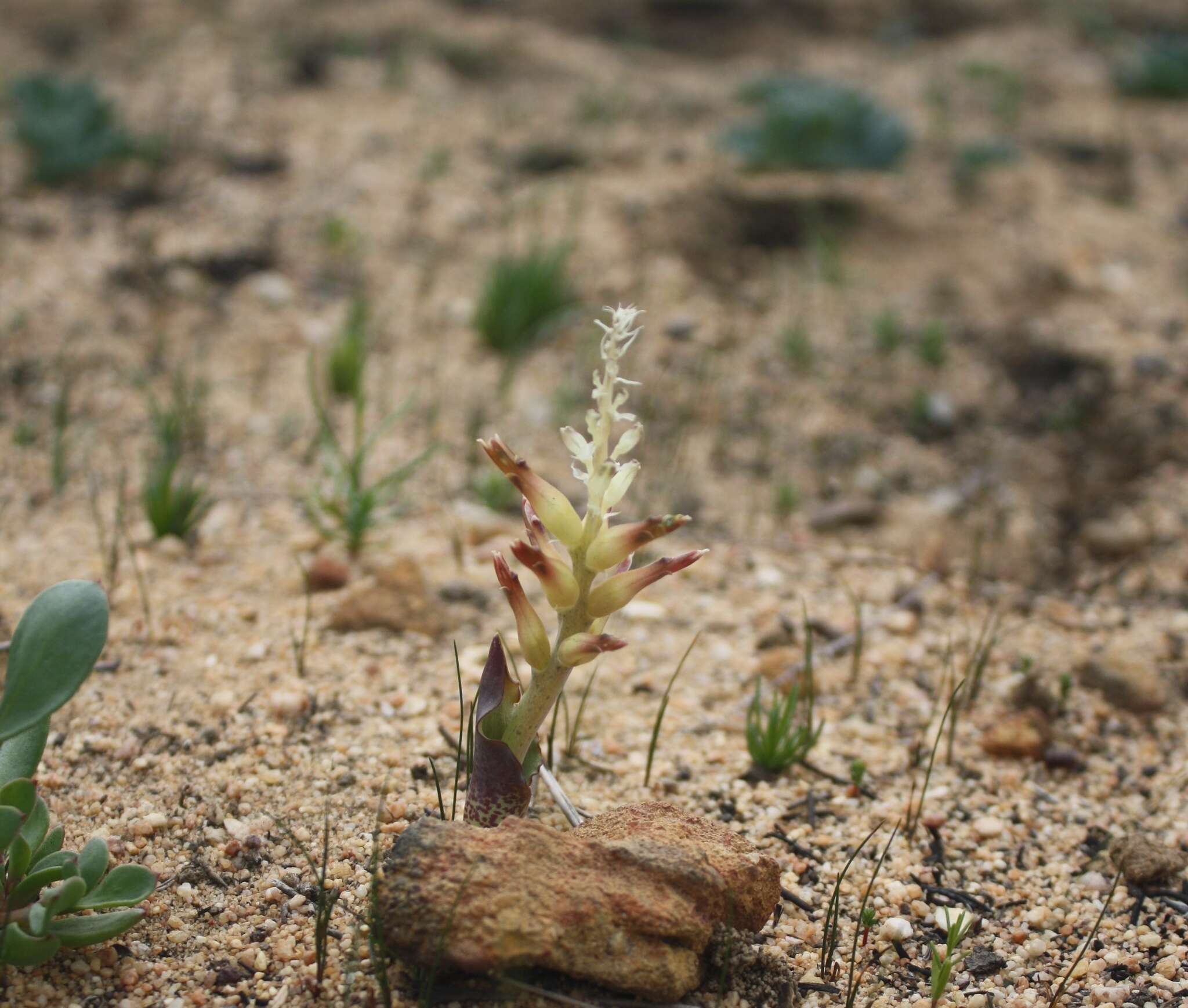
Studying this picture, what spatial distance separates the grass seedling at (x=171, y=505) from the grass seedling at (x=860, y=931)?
1812 mm

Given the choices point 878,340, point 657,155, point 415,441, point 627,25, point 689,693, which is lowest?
point 689,693

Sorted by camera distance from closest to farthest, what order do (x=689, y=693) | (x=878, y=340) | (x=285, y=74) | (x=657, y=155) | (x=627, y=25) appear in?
1. (x=689, y=693)
2. (x=878, y=340)
3. (x=657, y=155)
4. (x=285, y=74)
5. (x=627, y=25)

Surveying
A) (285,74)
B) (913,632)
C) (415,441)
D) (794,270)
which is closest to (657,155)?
(794,270)

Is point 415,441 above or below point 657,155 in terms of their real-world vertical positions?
below

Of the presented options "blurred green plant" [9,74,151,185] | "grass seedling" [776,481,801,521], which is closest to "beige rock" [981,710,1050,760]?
"grass seedling" [776,481,801,521]

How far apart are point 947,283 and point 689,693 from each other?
2523mm

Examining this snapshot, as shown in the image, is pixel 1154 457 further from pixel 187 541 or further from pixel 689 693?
pixel 187 541

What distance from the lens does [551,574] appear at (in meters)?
1.61

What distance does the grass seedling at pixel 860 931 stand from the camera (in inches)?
65.0

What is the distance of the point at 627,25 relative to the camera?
6.37 meters

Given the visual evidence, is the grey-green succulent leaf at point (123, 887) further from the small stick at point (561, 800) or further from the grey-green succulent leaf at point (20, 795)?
the small stick at point (561, 800)

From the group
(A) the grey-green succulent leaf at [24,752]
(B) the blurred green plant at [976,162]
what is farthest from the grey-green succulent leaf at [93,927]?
(B) the blurred green plant at [976,162]

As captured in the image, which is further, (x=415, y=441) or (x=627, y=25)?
(x=627, y=25)

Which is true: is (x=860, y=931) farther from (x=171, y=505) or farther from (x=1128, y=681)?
(x=171, y=505)
